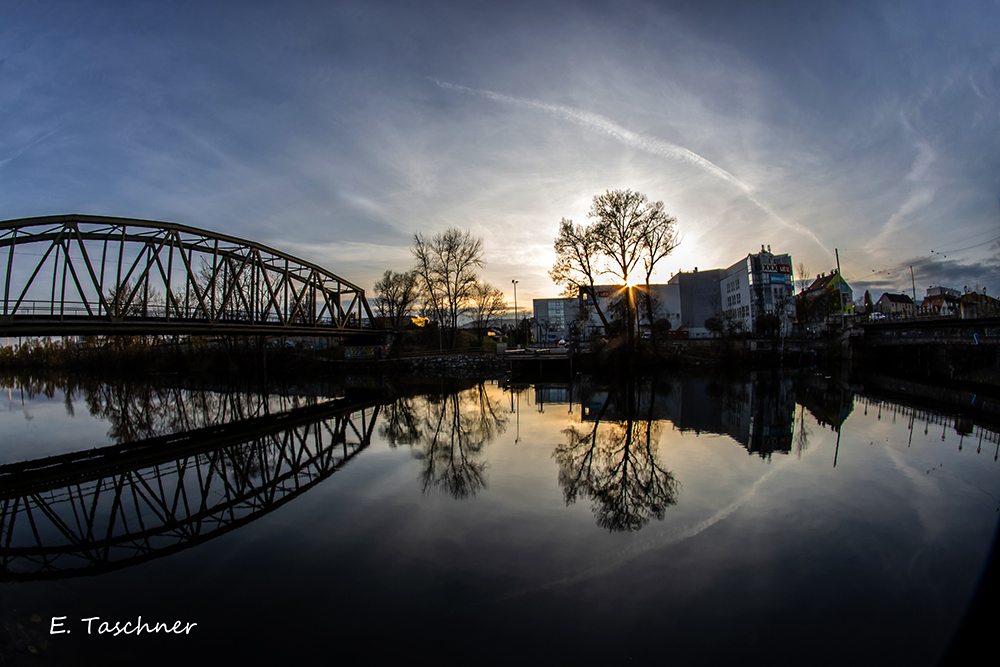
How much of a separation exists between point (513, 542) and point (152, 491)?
9.43 metres

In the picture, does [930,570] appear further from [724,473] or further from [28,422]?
[28,422]

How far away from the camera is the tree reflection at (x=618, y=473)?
8258mm

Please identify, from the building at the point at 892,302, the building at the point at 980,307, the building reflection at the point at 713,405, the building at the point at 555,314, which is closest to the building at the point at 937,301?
the building at the point at 892,302

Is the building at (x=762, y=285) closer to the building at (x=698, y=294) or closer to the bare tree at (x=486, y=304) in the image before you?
the building at (x=698, y=294)

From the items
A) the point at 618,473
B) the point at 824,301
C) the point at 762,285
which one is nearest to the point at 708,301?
the point at 762,285

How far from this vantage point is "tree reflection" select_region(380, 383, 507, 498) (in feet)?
35.5

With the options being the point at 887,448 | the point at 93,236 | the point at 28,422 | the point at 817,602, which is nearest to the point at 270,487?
the point at 817,602

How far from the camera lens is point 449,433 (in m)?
16.2

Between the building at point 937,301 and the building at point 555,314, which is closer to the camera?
the building at point 937,301

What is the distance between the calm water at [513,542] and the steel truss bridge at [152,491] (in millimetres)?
83

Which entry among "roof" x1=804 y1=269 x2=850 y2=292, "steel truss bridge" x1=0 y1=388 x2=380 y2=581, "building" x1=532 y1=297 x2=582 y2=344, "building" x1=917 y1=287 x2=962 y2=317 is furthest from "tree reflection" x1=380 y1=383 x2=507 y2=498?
"roof" x1=804 y1=269 x2=850 y2=292

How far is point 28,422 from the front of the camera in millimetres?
21969

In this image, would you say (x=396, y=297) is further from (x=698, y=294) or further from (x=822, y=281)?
(x=822, y=281)

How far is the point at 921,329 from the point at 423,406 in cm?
5843
